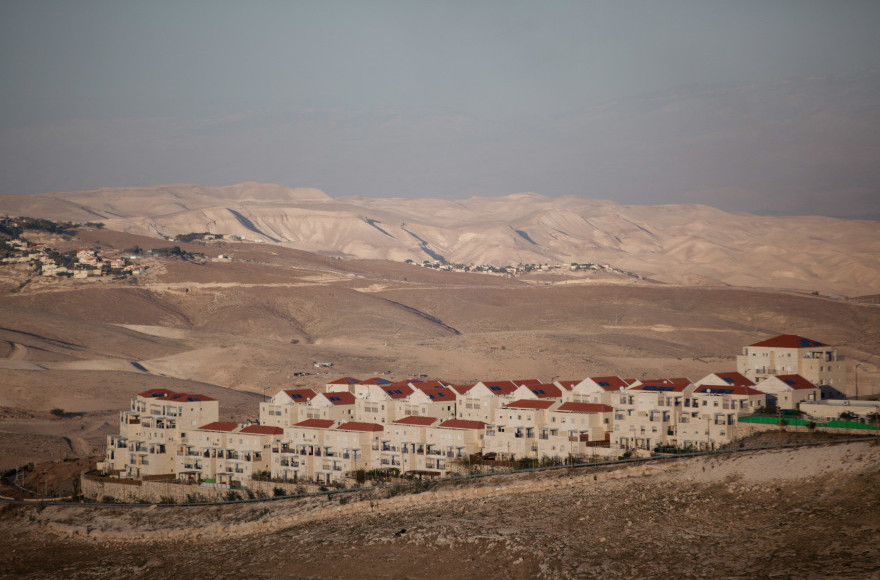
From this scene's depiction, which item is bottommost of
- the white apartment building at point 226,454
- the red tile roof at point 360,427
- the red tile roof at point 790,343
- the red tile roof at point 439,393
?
the white apartment building at point 226,454

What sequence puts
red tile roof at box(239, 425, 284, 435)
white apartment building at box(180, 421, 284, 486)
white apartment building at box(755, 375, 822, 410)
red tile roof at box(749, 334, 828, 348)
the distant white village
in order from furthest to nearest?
red tile roof at box(749, 334, 828, 348)
red tile roof at box(239, 425, 284, 435)
white apartment building at box(180, 421, 284, 486)
white apartment building at box(755, 375, 822, 410)
the distant white village

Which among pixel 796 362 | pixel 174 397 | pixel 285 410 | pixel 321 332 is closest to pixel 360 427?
pixel 285 410

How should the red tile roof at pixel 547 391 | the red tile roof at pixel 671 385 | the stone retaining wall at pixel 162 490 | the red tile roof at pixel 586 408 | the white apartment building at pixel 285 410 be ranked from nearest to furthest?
the red tile roof at pixel 671 385, the stone retaining wall at pixel 162 490, the red tile roof at pixel 586 408, the red tile roof at pixel 547 391, the white apartment building at pixel 285 410

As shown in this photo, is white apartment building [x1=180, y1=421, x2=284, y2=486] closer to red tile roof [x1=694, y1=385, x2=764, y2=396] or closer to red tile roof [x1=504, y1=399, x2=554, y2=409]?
red tile roof [x1=504, y1=399, x2=554, y2=409]

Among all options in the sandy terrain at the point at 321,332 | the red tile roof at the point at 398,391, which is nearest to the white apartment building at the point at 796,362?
the sandy terrain at the point at 321,332

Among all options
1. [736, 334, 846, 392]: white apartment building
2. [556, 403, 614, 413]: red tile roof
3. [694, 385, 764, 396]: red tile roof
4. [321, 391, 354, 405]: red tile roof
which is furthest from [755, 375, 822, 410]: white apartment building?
[321, 391, 354, 405]: red tile roof

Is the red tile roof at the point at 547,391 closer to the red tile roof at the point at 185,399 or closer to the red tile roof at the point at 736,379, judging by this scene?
the red tile roof at the point at 736,379
